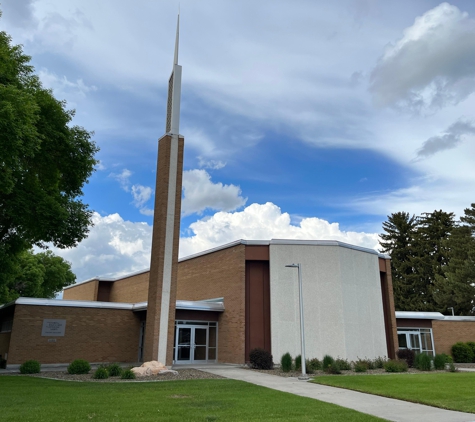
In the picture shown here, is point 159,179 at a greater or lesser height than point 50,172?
greater

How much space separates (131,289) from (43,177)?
21574mm

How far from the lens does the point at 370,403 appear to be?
38.2 ft

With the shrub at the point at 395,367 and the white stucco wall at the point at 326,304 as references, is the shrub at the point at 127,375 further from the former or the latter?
the shrub at the point at 395,367

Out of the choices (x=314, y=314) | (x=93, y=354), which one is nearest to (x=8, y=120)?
(x=93, y=354)

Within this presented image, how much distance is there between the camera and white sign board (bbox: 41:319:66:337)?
23.3 metres

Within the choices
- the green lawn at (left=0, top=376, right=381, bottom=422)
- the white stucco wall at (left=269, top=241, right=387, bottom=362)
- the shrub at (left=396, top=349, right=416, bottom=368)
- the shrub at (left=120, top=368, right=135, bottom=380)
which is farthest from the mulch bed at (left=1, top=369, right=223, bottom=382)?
the shrub at (left=396, top=349, right=416, bottom=368)

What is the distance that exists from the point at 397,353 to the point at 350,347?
3.13 metres

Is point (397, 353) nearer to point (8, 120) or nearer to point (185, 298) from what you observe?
point (185, 298)

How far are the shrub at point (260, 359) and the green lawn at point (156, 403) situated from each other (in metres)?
7.20

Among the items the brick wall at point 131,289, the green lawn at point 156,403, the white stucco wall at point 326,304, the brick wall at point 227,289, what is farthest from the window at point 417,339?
the green lawn at point 156,403

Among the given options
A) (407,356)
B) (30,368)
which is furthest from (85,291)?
(407,356)

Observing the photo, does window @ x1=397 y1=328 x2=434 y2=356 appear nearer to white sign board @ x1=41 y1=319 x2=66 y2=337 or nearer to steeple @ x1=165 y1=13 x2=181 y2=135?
steeple @ x1=165 y1=13 x2=181 y2=135

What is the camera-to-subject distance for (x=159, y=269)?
69.8 feet

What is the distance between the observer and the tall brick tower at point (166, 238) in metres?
20.6
